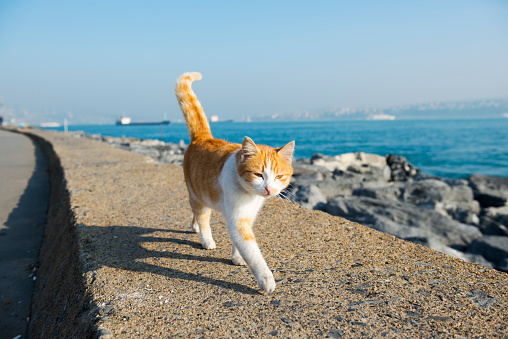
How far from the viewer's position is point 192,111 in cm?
372

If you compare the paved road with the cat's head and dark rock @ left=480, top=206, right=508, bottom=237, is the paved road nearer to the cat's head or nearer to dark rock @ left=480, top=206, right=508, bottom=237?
the cat's head

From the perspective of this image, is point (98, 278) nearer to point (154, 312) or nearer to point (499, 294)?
point (154, 312)

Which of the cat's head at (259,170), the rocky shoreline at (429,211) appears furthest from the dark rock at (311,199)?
the cat's head at (259,170)

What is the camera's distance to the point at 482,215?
795 cm

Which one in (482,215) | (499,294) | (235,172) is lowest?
(482,215)

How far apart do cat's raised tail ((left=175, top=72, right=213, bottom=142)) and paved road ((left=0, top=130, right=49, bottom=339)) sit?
2.21m

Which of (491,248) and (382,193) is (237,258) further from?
(382,193)

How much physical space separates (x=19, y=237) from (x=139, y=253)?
270cm

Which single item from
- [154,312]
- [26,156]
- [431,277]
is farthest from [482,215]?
[26,156]

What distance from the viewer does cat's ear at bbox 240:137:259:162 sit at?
2.56m

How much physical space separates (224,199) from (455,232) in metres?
4.35

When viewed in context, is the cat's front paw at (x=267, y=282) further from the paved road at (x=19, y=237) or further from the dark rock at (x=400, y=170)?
the dark rock at (x=400, y=170)

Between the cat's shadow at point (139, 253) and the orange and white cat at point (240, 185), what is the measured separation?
20cm

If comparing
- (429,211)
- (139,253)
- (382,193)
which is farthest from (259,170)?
(382,193)
